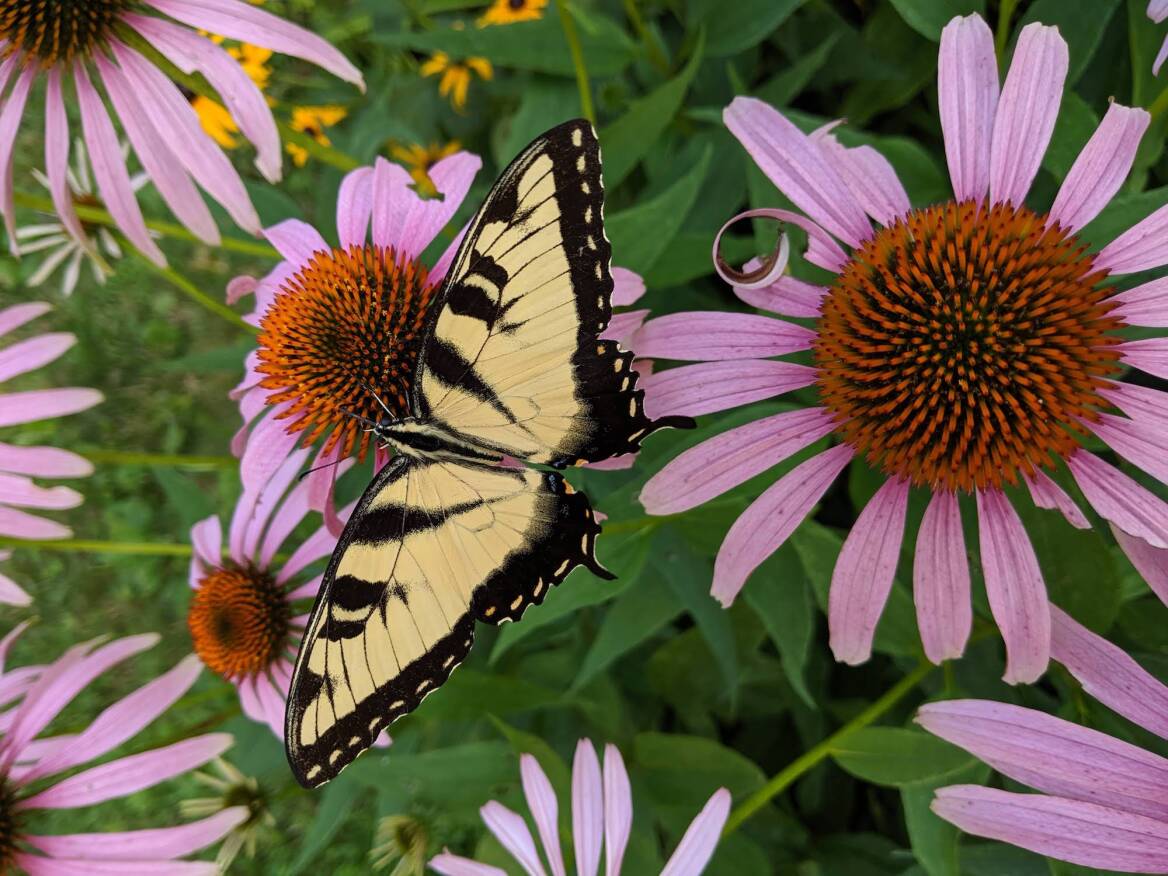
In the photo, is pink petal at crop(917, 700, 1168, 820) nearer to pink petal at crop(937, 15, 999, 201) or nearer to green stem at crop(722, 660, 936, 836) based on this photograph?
green stem at crop(722, 660, 936, 836)

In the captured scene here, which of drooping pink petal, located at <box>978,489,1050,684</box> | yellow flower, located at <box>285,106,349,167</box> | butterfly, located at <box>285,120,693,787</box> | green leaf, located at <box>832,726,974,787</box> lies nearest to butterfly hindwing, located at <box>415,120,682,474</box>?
butterfly, located at <box>285,120,693,787</box>

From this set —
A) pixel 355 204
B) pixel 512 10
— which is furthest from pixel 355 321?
pixel 512 10

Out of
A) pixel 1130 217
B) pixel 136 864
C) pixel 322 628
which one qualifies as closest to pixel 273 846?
pixel 136 864

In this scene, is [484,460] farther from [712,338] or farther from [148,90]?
[148,90]

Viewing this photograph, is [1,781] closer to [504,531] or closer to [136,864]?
[136,864]

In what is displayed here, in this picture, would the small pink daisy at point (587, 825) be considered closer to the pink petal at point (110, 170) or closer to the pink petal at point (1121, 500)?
the pink petal at point (1121, 500)
